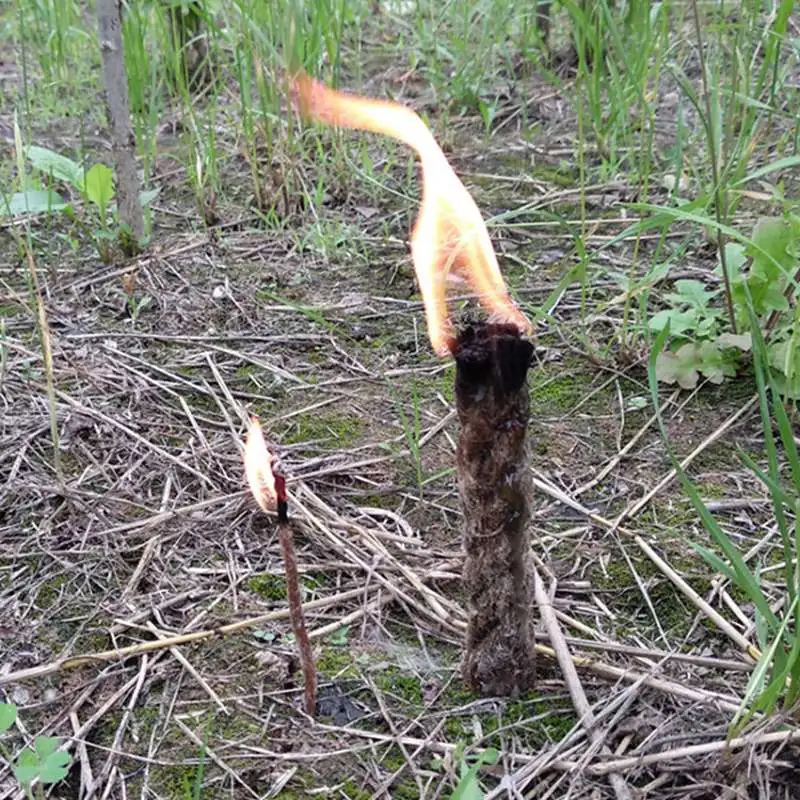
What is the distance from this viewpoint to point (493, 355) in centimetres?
103

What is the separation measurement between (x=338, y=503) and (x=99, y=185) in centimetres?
133

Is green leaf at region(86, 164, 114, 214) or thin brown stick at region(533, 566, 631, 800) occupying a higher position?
green leaf at region(86, 164, 114, 214)

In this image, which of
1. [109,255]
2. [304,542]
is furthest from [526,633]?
[109,255]

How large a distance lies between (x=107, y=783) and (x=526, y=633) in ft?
1.90

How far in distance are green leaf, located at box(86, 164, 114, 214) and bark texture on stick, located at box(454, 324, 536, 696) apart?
1.73 metres

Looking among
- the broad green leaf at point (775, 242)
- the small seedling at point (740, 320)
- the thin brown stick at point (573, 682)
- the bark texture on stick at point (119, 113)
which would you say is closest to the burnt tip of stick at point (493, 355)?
the thin brown stick at point (573, 682)

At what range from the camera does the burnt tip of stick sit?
1.02m

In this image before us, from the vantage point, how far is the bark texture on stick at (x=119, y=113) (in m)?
2.36

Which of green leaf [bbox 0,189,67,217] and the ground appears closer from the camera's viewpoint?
the ground

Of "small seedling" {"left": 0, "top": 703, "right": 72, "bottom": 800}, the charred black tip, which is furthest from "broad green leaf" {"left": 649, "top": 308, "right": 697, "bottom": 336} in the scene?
"small seedling" {"left": 0, "top": 703, "right": 72, "bottom": 800}

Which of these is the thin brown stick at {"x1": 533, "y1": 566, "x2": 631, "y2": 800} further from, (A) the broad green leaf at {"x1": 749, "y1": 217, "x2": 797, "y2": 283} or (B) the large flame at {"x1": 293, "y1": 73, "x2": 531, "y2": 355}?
(A) the broad green leaf at {"x1": 749, "y1": 217, "x2": 797, "y2": 283}

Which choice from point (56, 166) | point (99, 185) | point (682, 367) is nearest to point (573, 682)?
point (682, 367)

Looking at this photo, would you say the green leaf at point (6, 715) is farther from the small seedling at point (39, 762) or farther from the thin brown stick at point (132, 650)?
the thin brown stick at point (132, 650)

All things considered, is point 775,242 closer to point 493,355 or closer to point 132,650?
point 493,355
